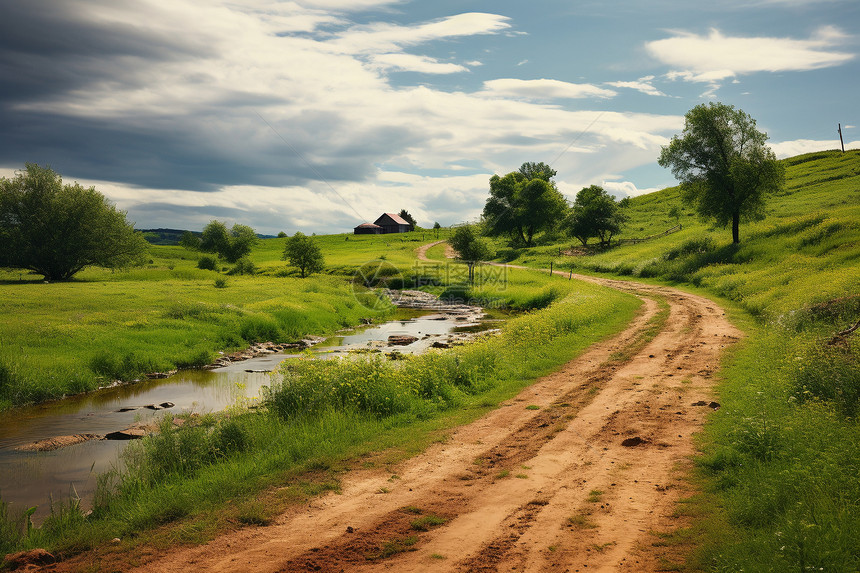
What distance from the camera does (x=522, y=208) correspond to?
8381 cm

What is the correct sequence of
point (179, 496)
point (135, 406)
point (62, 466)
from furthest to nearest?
point (135, 406)
point (62, 466)
point (179, 496)

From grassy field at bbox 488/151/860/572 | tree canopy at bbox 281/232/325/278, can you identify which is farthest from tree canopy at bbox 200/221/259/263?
grassy field at bbox 488/151/860/572

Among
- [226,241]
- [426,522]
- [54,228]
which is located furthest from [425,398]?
[226,241]

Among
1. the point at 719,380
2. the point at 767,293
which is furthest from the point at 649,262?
the point at 719,380

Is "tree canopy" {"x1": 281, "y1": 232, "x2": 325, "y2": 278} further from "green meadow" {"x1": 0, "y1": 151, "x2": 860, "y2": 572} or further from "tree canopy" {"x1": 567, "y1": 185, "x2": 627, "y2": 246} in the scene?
"tree canopy" {"x1": 567, "y1": 185, "x2": 627, "y2": 246}

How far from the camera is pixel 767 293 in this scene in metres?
27.0

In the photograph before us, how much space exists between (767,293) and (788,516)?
82.0 feet

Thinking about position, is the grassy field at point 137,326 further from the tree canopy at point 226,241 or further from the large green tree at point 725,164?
the tree canopy at point 226,241

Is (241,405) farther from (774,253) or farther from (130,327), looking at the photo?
(774,253)

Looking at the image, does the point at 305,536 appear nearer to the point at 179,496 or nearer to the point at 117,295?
Result: the point at 179,496

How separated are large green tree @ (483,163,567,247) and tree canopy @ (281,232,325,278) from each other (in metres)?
35.5

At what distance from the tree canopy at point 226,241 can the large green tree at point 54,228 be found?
115 feet

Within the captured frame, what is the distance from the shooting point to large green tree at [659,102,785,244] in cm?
4284

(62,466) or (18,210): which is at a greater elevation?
(18,210)
